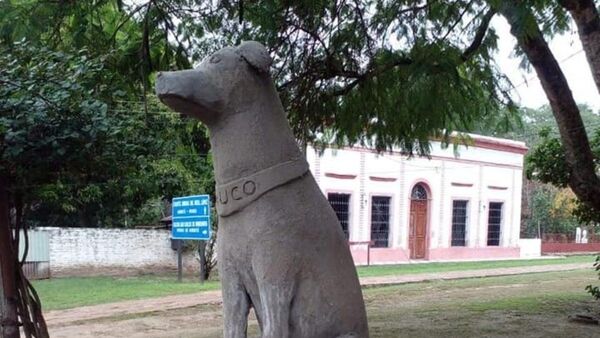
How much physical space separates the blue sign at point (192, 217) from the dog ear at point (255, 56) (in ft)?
39.5

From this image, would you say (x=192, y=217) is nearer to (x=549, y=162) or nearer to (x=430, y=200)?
(x=549, y=162)

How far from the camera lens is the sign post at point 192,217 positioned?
14.7 m

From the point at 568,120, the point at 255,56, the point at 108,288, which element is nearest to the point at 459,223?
the point at 108,288

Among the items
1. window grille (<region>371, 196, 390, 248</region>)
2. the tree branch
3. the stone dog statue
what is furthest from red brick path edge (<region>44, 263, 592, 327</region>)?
the stone dog statue

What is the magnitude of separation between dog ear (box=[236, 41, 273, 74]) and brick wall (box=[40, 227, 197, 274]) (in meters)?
16.2

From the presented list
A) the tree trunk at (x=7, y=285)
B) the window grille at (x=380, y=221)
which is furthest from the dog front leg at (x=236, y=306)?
the window grille at (x=380, y=221)

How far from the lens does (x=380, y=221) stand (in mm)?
23766

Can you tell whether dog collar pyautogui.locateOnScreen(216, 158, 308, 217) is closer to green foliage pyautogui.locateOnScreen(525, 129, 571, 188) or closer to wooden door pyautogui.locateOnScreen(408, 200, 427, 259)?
green foliage pyautogui.locateOnScreen(525, 129, 571, 188)

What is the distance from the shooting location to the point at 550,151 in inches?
375

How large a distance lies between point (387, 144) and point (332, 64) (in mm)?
1969

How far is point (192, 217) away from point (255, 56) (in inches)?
499

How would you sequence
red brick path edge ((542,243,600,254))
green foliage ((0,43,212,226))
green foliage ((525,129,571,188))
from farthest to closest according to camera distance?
1. red brick path edge ((542,243,600,254))
2. green foliage ((525,129,571,188))
3. green foliage ((0,43,212,226))

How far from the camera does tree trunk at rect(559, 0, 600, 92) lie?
17.7 feet

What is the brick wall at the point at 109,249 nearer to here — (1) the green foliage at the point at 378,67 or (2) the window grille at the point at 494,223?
(1) the green foliage at the point at 378,67
